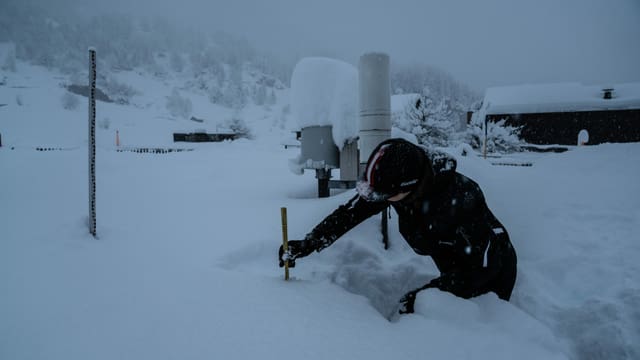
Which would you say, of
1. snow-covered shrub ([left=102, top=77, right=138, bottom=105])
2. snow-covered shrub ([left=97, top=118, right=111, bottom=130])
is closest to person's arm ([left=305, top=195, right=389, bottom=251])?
snow-covered shrub ([left=97, top=118, right=111, bottom=130])

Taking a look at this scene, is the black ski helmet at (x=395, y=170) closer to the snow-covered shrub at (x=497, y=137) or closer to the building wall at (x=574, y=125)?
the snow-covered shrub at (x=497, y=137)

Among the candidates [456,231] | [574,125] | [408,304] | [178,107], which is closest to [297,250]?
[408,304]

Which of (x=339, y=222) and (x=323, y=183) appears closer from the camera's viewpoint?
(x=339, y=222)

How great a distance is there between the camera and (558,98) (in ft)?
111

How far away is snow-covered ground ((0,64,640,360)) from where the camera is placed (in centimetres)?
215

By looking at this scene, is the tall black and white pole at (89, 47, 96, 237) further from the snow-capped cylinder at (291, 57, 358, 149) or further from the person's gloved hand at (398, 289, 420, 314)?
the snow-capped cylinder at (291, 57, 358, 149)

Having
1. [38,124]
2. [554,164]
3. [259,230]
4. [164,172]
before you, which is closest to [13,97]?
[38,124]

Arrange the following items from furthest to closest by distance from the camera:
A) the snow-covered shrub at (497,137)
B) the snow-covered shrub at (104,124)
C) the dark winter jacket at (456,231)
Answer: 1. the snow-covered shrub at (104,124)
2. the snow-covered shrub at (497,137)
3. the dark winter jacket at (456,231)

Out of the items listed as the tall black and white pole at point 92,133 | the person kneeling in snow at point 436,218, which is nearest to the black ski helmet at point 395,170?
the person kneeling in snow at point 436,218

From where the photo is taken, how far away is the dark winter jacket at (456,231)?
8.54 ft

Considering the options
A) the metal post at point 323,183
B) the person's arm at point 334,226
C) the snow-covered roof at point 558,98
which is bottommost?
the person's arm at point 334,226

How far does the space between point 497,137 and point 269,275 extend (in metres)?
33.0

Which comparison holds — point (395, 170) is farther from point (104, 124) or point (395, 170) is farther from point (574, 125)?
point (104, 124)

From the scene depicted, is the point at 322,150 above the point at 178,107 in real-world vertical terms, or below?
below
